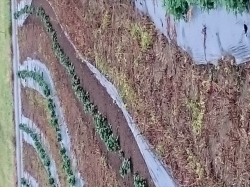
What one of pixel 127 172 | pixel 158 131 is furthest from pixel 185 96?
pixel 127 172

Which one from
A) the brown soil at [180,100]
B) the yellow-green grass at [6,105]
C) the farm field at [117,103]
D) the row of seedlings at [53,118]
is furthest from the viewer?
the yellow-green grass at [6,105]

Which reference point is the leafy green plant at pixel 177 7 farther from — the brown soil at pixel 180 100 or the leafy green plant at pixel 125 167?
the leafy green plant at pixel 125 167

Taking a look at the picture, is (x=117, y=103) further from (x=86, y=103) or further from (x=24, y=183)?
(x=24, y=183)

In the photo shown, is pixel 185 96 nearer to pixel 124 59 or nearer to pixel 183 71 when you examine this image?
pixel 183 71

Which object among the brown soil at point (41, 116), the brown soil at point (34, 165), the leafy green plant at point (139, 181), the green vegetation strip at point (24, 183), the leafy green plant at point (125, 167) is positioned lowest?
the leafy green plant at point (139, 181)

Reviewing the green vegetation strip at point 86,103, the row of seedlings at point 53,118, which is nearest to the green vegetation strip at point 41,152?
the row of seedlings at point 53,118

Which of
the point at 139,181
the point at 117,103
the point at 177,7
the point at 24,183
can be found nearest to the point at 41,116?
the point at 24,183

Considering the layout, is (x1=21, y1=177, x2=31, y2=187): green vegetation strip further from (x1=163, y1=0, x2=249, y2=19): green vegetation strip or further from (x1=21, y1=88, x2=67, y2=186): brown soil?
(x1=163, y1=0, x2=249, y2=19): green vegetation strip
